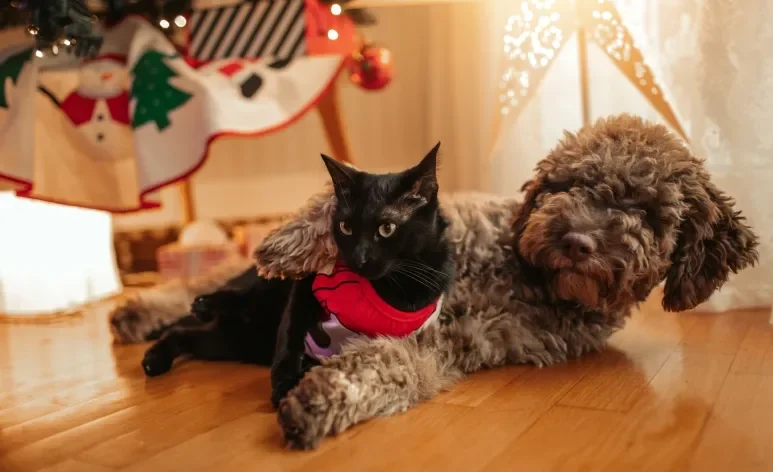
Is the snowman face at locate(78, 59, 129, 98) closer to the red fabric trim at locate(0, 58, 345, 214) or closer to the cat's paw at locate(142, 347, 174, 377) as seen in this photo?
the red fabric trim at locate(0, 58, 345, 214)

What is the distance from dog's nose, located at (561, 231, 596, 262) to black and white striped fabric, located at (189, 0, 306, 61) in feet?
4.14

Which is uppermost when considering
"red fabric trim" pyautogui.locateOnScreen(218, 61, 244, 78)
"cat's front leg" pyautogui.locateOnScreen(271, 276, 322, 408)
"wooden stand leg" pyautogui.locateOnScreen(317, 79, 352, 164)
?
"red fabric trim" pyautogui.locateOnScreen(218, 61, 244, 78)

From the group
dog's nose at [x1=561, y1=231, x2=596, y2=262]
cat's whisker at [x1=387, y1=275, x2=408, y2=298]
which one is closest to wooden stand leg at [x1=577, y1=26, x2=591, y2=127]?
dog's nose at [x1=561, y1=231, x2=596, y2=262]

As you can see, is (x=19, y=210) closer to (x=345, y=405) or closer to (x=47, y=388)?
(x=47, y=388)

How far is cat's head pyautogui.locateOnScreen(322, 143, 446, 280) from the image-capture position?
1103mm

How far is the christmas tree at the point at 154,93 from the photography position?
1917mm

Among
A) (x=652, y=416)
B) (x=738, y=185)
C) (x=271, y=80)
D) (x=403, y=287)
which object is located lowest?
(x=652, y=416)

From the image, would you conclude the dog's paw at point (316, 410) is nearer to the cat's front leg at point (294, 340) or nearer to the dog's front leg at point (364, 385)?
the dog's front leg at point (364, 385)

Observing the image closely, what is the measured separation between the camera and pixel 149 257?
2738 mm

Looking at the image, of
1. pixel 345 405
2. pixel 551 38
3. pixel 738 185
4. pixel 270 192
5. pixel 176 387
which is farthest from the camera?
pixel 270 192

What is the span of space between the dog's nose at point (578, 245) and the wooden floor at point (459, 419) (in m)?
0.23

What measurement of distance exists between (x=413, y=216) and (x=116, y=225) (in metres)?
1.91

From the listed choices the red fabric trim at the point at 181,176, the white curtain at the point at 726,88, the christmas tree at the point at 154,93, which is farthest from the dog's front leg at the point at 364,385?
the christmas tree at the point at 154,93

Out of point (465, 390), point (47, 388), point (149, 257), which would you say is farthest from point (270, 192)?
point (465, 390)
